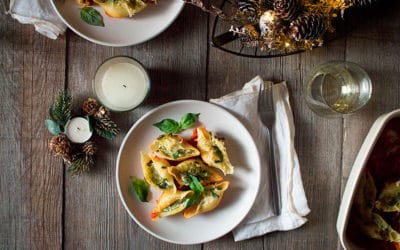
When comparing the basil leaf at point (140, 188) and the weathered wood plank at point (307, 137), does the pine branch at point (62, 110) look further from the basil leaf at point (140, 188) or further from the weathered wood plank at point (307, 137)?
the weathered wood plank at point (307, 137)

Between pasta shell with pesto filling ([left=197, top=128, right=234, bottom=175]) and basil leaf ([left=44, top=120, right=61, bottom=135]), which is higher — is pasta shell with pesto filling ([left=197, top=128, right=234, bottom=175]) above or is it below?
below

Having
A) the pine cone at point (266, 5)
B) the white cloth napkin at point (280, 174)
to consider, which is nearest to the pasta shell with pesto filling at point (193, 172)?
the white cloth napkin at point (280, 174)

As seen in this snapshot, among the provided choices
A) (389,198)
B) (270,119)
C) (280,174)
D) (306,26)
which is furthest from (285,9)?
(389,198)

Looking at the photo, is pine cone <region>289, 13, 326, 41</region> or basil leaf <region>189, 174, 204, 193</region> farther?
basil leaf <region>189, 174, 204, 193</region>

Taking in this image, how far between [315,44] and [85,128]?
54 cm

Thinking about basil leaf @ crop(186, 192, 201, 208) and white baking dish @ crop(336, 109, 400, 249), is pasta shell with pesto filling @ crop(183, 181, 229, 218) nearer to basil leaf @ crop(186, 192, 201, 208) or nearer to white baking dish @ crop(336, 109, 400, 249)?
basil leaf @ crop(186, 192, 201, 208)

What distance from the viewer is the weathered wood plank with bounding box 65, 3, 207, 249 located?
1.13 meters

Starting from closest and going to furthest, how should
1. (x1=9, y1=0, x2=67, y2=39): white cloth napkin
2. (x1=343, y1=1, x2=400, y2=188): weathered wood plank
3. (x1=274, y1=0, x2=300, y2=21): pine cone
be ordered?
(x1=274, y1=0, x2=300, y2=21): pine cone, (x1=9, y1=0, x2=67, y2=39): white cloth napkin, (x1=343, y1=1, x2=400, y2=188): weathered wood plank

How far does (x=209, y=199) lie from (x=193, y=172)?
69mm

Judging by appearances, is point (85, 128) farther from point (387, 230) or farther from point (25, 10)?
point (387, 230)

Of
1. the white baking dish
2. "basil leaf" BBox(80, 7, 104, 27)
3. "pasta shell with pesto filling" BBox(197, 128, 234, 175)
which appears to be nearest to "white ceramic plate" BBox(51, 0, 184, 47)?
"basil leaf" BBox(80, 7, 104, 27)

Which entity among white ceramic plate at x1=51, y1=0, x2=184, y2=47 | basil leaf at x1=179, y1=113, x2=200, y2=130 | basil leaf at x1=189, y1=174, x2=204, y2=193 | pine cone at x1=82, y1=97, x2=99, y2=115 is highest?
white ceramic plate at x1=51, y1=0, x2=184, y2=47

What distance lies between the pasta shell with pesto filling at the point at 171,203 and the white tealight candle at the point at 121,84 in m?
0.21

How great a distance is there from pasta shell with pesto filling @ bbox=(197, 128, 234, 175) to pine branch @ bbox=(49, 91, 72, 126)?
0.29m
